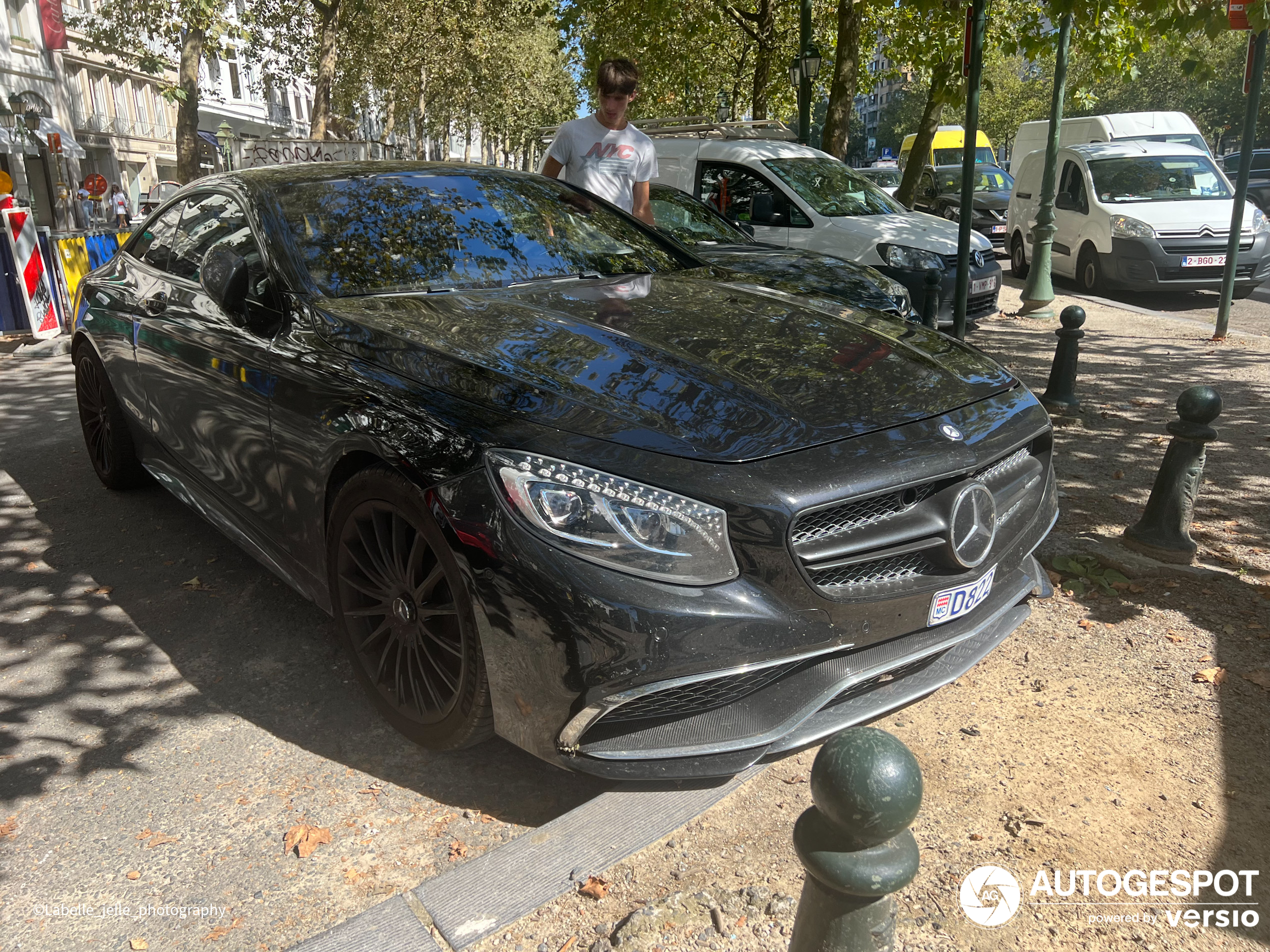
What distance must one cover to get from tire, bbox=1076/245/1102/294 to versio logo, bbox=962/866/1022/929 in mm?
12340

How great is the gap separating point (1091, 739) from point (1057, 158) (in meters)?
13.8

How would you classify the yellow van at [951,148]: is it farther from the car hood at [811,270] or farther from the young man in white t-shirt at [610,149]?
the young man in white t-shirt at [610,149]

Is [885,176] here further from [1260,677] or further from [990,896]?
[990,896]

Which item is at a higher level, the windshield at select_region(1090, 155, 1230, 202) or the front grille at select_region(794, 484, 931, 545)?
the windshield at select_region(1090, 155, 1230, 202)

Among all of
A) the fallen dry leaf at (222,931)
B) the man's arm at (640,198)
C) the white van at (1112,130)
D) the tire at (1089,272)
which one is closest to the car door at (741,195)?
the man's arm at (640,198)

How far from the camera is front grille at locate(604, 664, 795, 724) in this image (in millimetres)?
2488

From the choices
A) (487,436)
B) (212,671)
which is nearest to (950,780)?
(487,436)

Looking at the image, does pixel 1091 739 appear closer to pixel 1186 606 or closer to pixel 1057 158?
pixel 1186 606

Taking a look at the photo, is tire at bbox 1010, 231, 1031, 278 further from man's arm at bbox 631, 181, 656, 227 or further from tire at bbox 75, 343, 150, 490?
tire at bbox 75, 343, 150, 490

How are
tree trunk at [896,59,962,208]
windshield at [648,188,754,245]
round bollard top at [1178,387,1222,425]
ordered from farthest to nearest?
tree trunk at [896,59,962,208]
windshield at [648,188,754,245]
round bollard top at [1178,387,1222,425]

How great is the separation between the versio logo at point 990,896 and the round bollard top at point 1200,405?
247cm

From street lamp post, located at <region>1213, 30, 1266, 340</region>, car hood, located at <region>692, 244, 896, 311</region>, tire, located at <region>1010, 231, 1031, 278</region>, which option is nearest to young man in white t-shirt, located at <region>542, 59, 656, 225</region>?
car hood, located at <region>692, 244, 896, 311</region>

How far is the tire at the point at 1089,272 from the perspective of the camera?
1347cm

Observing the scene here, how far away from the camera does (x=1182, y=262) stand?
1246 cm
